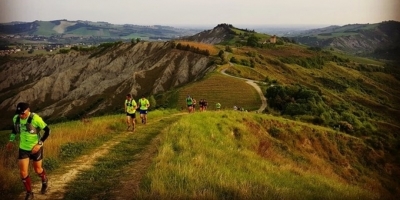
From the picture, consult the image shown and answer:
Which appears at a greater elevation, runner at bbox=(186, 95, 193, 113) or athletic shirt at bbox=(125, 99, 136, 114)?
athletic shirt at bbox=(125, 99, 136, 114)

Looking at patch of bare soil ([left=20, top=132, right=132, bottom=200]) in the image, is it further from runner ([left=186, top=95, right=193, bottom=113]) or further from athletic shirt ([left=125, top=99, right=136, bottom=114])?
runner ([left=186, top=95, right=193, bottom=113])

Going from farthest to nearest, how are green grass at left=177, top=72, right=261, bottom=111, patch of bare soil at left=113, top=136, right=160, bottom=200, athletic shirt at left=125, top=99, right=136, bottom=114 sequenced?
green grass at left=177, top=72, right=261, bottom=111 → athletic shirt at left=125, top=99, right=136, bottom=114 → patch of bare soil at left=113, top=136, right=160, bottom=200

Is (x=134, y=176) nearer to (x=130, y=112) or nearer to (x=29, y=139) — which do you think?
(x=29, y=139)

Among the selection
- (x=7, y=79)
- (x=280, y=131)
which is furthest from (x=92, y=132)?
(x=7, y=79)

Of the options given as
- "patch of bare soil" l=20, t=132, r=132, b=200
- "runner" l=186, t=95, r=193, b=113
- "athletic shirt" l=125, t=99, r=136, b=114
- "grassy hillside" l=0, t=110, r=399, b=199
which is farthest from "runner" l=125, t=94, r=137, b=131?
"runner" l=186, t=95, r=193, b=113

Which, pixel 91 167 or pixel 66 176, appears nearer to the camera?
pixel 66 176

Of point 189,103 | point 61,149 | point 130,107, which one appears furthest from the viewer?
point 189,103

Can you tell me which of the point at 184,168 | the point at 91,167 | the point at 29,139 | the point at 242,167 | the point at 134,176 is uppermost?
the point at 29,139

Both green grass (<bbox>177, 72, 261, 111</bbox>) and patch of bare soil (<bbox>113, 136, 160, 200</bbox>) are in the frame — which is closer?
patch of bare soil (<bbox>113, 136, 160, 200</bbox>)

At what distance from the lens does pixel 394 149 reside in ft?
115

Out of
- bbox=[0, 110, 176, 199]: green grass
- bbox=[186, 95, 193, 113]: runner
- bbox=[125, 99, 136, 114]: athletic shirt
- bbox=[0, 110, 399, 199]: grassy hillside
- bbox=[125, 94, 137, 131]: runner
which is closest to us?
bbox=[0, 110, 399, 199]: grassy hillside

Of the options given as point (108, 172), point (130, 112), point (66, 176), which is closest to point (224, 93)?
point (130, 112)

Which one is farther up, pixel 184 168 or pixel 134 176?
pixel 184 168

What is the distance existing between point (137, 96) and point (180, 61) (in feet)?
57.2
